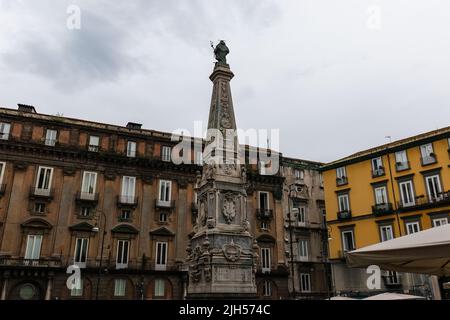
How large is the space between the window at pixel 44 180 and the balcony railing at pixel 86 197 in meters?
2.39

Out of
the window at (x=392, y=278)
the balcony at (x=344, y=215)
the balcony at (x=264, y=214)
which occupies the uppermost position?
the balcony at (x=264, y=214)

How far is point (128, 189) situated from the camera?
31.6 m

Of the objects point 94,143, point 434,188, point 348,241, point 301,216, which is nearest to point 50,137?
point 94,143

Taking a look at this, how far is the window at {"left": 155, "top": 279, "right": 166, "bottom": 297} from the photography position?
29.0 metres

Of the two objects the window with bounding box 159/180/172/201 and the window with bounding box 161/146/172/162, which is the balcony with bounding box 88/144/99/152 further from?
the window with bounding box 159/180/172/201

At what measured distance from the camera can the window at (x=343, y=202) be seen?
32.6 meters

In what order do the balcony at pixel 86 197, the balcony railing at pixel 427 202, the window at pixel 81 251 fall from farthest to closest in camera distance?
1. the balcony at pixel 86 197
2. the window at pixel 81 251
3. the balcony railing at pixel 427 202

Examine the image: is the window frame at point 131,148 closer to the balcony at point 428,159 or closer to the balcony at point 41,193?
the balcony at point 41,193

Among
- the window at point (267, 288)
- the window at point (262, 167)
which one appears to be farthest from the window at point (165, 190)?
the window at point (267, 288)

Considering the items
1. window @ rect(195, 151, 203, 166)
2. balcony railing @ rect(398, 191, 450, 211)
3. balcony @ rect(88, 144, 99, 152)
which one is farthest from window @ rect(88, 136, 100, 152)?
balcony railing @ rect(398, 191, 450, 211)

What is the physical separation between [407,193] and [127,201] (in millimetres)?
23677

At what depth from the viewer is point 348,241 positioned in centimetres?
3170

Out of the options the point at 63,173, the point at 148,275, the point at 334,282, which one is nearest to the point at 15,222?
the point at 63,173

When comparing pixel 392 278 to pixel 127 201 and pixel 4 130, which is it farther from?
pixel 4 130
